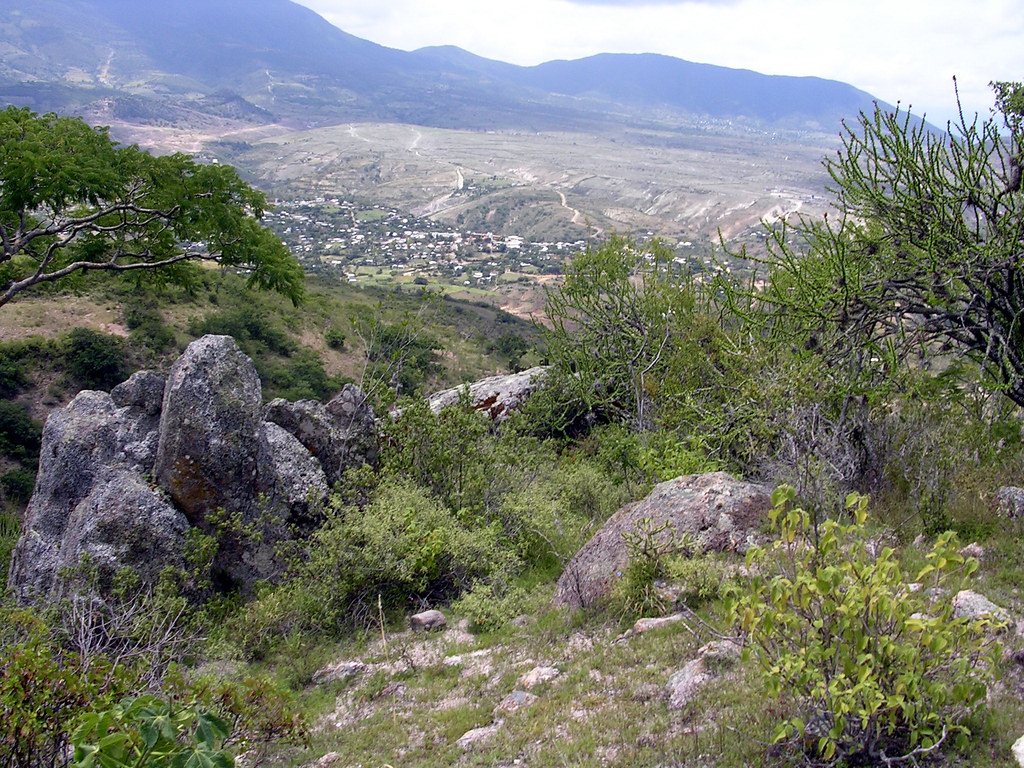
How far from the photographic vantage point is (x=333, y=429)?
361 inches

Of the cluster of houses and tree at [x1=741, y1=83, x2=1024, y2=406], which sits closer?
tree at [x1=741, y1=83, x2=1024, y2=406]

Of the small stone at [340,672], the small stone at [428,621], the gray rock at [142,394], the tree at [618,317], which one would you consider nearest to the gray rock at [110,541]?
the gray rock at [142,394]

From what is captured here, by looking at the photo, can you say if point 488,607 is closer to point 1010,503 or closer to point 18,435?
point 1010,503

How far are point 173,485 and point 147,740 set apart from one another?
5.25 meters

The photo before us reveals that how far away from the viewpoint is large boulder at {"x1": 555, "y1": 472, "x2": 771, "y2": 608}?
19.7 ft

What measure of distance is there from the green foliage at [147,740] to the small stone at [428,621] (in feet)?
11.5

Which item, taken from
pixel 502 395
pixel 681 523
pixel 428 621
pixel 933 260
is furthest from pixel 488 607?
pixel 502 395

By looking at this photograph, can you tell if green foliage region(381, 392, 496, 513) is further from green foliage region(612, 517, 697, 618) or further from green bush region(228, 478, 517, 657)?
green foliage region(612, 517, 697, 618)

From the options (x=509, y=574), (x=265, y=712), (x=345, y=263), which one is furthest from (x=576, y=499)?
(x=345, y=263)

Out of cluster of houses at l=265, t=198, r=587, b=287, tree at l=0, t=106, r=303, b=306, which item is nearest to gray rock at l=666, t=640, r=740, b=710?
tree at l=0, t=106, r=303, b=306

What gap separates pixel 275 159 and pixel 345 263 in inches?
3765

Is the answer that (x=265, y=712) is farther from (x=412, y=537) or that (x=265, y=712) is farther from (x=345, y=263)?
(x=345, y=263)

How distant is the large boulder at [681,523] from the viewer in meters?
5.99

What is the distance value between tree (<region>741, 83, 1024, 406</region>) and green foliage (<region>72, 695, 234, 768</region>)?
6.50 m
